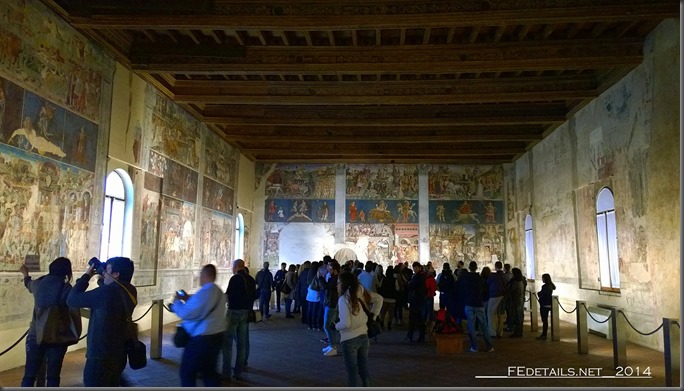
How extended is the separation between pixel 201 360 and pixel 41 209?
6225mm

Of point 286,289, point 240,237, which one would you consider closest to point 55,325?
point 286,289

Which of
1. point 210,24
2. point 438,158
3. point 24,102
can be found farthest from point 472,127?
point 24,102

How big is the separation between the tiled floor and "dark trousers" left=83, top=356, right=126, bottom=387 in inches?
92.9

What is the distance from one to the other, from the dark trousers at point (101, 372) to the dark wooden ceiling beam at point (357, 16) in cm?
742

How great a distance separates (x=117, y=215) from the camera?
1247 centimetres

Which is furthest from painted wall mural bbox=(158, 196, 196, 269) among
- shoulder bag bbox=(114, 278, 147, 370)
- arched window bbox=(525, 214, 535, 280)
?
arched window bbox=(525, 214, 535, 280)

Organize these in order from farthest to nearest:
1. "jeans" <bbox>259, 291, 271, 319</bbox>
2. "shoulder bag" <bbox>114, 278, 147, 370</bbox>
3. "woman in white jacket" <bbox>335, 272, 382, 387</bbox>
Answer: "jeans" <bbox>259, 291, 271, 319</bbox>
"woman in white jacket" <bbox>335, 272, 382, 387</bbox>
"shoulder bag" <bbox>114, 278, 147, 370</bbox>

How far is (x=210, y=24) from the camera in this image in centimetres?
991

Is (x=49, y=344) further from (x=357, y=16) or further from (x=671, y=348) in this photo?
(x=671, y=348)

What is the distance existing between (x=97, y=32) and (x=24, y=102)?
8.91ft

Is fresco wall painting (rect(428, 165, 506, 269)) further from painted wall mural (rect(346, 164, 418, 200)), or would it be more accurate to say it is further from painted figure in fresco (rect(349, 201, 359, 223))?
painted figure in fresco (rect(349, 201, 359, 223))

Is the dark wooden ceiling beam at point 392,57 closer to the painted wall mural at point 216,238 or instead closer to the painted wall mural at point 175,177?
the painted wall mural at point 175,177

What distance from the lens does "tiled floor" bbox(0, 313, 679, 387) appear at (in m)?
7.57

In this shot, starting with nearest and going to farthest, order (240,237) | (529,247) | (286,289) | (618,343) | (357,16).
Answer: (618,343) < (357,16) < (286,289) < (529,247) < (240,237)
